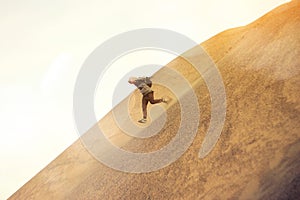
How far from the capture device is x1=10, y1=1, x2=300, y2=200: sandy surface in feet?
32.8

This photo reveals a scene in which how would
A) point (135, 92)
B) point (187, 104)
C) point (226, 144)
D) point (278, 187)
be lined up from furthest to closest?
point (135, 92) < point (187, 104) < point (226, 144) < point (278, 187)

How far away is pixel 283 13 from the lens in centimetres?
1891

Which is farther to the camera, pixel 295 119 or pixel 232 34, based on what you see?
pixel 232 34

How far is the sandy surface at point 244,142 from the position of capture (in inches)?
394

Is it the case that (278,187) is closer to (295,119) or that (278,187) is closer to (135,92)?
(295,119)

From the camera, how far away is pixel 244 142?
11.4 meters

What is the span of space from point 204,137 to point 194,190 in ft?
8.76

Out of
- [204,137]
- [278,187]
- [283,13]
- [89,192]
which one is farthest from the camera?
[283,13]

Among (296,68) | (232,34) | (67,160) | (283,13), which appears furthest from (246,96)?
(67,160)

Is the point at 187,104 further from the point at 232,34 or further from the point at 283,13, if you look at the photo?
the point at 232,34

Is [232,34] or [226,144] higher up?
[232,34]

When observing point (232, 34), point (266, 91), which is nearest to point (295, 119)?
point (266, 91)

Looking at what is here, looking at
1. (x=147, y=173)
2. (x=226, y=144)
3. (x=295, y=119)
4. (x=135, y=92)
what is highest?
(x=135, y=92)

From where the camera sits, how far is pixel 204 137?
1298 centimetres
